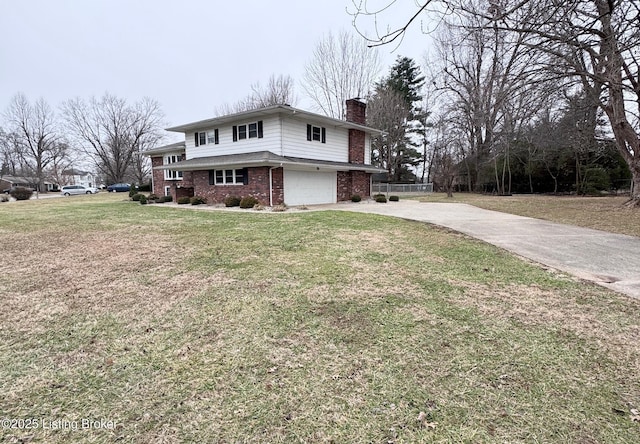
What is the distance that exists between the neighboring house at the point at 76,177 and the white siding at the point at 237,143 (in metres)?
59.4

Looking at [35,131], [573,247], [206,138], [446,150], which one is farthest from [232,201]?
[35,131]

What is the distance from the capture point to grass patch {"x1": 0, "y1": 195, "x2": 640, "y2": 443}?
6.41ft

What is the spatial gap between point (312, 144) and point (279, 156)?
2630 millimetres

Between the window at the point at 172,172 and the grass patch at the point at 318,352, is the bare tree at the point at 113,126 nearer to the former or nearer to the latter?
the window at the point at 172,172

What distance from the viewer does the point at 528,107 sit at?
26.5ft

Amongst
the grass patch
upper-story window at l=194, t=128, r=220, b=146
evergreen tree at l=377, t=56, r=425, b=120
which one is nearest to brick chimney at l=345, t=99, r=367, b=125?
upper-story window at l=194, t=128, r=220, b=146

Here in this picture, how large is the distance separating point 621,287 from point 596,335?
192cm

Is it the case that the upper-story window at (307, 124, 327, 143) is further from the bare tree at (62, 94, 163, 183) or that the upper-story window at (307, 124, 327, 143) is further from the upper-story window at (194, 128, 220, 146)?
the bare tree at (62, 94, 163, 183)

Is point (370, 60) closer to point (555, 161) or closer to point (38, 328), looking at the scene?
point (555, 161)

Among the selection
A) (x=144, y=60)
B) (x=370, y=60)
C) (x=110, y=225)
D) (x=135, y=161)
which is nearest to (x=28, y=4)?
(x=110, y=225)

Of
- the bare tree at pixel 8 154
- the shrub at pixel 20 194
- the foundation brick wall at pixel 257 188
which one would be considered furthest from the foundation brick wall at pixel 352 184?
the bare tree at pixel 8 154

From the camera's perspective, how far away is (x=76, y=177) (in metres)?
77.2

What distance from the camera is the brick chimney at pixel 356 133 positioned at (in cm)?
1992

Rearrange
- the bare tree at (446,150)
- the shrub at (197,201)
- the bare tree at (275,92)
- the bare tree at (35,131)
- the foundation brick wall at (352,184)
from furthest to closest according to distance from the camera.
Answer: the bare tree at (35,131) < the bare tree at (275,92) < the bare tree at (446,150) < the foundation brick wall at (352,184) < the shrub at (197,201)
